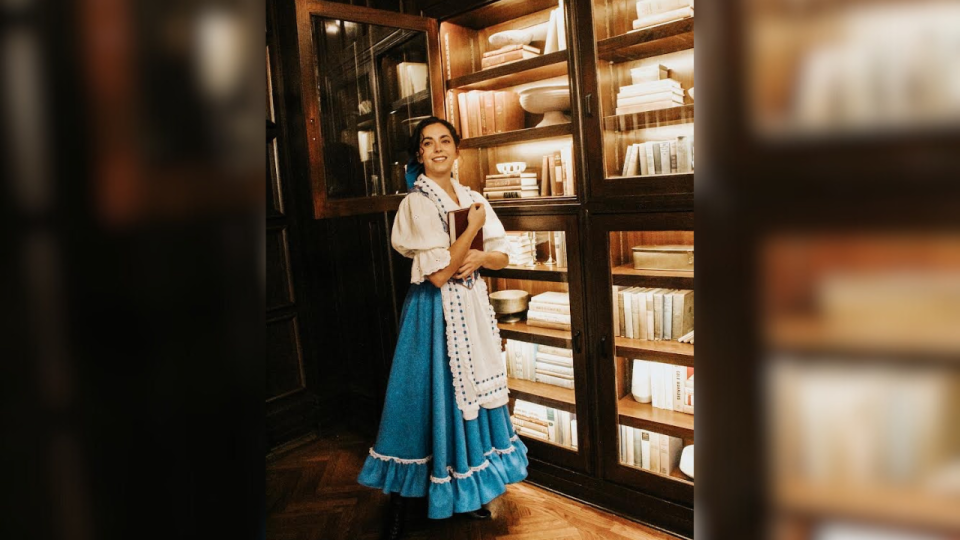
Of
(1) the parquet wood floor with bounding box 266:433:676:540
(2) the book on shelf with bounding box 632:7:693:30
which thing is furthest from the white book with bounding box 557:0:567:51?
(1) the parquet wood floor with bounding box 266:433:676:540

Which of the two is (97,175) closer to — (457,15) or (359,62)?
(359,62)

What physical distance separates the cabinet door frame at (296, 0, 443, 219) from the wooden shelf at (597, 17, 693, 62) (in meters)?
0.84

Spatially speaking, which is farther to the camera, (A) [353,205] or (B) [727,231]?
(A) [353,205]

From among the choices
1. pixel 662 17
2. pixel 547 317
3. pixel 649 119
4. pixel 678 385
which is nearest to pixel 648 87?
pixel 649 119

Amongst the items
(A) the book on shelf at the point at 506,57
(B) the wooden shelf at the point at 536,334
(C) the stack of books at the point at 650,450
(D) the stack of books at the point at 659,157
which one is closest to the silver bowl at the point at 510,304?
(B) the wooden shelf at the point at 536,334

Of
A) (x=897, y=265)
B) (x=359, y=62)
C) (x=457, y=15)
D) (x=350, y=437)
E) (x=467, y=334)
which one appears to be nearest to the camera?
(x=897, y=265)

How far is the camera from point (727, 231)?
0.09 meters

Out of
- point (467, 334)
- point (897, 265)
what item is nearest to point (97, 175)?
point (897, 265)

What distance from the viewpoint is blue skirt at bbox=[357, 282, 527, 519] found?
225cm

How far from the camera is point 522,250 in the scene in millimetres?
2857

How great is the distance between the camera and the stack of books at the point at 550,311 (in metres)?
2.71

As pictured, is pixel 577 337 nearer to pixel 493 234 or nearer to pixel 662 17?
pixel 493 234

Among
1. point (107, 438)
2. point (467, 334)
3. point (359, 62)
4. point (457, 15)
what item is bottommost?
point (467, 334)

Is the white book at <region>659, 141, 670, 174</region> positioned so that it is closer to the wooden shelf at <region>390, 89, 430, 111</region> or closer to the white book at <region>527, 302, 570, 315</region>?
the white book at <region>527, 302, 570, 315</region>
